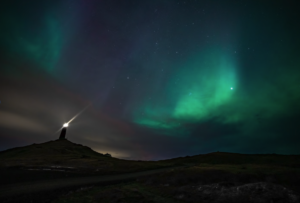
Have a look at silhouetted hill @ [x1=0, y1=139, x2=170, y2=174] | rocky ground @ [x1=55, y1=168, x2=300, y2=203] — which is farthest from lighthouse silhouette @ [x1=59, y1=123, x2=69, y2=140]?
rocky ground @ [x1=55, y1=168, x2=300, y2=203]

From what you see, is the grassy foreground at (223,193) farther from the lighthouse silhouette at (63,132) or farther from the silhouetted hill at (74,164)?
the lighthouse silhouette at (63,132)

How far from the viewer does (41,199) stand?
72.4 ft

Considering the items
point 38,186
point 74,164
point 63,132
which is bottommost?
point 38,186

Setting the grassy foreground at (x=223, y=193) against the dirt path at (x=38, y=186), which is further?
the dirt path at (x=38, y=186)

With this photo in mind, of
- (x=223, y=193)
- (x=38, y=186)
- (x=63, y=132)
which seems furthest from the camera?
(x=63, y=132)

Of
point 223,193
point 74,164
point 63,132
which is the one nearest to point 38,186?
point 223,193


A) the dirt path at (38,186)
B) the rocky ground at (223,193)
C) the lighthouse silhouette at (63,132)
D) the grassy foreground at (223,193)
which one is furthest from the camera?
the lighthouse silhouette at (63,132)

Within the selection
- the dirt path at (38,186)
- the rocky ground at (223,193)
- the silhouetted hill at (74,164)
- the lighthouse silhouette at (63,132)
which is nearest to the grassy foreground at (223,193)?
the rocky ground at (223,193)

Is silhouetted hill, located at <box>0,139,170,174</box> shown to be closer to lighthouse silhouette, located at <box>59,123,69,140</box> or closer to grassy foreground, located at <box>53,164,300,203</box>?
grassy foreground, located at <box>53,164,300,203</box>

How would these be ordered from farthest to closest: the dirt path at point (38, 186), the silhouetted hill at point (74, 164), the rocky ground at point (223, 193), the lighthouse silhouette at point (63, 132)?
1. the lighthouse silhouette at point (63, 132)
2. the silhouetted hill at point (74, 164)
3. the dirt path at point (38, 186)
4. the rocky ground at point (223, 193)

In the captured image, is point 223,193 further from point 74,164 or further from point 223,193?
point 74,164

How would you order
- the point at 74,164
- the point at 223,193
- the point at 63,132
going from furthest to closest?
the point at 63,132, the point at 74,164, the point at 223,193

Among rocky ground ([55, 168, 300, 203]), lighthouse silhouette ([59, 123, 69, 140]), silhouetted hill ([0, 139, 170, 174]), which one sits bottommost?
rocky ground ([55, 168, 300, 203])

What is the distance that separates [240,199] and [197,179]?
11.7m
